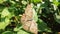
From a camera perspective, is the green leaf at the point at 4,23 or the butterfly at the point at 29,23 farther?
the green leaf at the point at 4,23

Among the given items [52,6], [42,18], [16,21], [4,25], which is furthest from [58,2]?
[4,25]

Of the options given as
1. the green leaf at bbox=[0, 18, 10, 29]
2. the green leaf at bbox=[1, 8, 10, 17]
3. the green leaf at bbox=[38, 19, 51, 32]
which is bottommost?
the green leaf at bbox=[38, 19, 51, 32]

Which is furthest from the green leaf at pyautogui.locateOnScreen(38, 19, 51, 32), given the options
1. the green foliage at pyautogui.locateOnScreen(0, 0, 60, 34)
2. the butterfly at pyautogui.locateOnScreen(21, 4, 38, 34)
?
the butterfly at pyautogui.locateOnScreen(21, 4, 38, 34)

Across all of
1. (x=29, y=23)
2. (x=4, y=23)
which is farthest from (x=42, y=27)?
(x=4, y=23)

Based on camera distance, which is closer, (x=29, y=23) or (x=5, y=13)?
(x=29, y=23)

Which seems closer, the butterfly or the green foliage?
the butterfly

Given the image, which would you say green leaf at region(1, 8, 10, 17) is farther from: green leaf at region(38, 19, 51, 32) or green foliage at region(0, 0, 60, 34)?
green leaf at region(38, 19, 51, 32)

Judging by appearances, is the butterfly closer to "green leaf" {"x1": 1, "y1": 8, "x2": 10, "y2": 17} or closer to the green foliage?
the green foliage

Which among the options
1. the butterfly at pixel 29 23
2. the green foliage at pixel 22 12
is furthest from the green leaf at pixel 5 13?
the butterfly at pixel 29 23

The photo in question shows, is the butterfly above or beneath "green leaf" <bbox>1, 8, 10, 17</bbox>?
beneath

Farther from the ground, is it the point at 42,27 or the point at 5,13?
the point at 5,13

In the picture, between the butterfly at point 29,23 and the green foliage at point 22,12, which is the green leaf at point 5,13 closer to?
the green foliage at point 22,12

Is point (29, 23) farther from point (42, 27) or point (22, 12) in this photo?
point (22, 12)
